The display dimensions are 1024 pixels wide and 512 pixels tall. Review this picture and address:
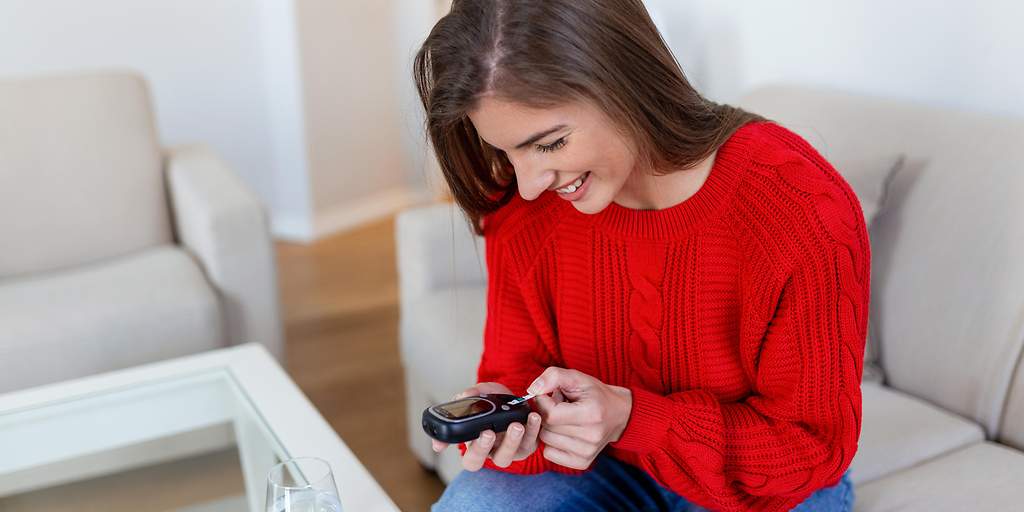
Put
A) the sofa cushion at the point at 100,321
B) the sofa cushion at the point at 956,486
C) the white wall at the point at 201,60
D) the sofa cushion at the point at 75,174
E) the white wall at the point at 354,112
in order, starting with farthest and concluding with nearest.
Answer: the white wall at the point at 354,112, the white wall at the point at 201,60, the sofa cushion at the point at 75,174, the sofa cushion at the point at 100,321, the sofa cushion at the point at 956,486

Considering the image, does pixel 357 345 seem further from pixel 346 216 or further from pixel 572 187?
pixel 572 187

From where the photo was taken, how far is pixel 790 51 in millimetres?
1950

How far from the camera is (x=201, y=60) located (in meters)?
3.29

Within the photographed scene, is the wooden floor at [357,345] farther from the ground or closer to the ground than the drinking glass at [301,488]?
closer to the ground

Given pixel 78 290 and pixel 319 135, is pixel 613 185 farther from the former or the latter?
pixel 319 135

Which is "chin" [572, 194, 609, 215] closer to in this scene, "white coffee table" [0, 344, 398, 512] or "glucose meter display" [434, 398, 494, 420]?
"glucose meter display" [434, 398, 494, 420]

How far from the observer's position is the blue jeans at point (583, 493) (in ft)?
3.44

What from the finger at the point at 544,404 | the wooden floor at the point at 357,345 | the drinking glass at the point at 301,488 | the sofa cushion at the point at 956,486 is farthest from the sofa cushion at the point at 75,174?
the sofa cushion at the point at 956,486

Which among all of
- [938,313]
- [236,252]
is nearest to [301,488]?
[938,313]

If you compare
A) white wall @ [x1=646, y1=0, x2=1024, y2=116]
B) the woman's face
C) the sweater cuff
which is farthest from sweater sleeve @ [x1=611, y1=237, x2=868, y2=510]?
white wall @ [x1=646, y1=0, x2=1024, y2=116]

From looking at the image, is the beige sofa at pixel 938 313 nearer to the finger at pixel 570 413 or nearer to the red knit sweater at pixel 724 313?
the red knit sweater at pixel 724 313

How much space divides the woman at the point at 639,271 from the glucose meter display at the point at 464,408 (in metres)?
0.02

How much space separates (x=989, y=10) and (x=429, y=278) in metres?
1.01

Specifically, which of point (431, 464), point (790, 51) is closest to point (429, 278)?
point (431, 464)
